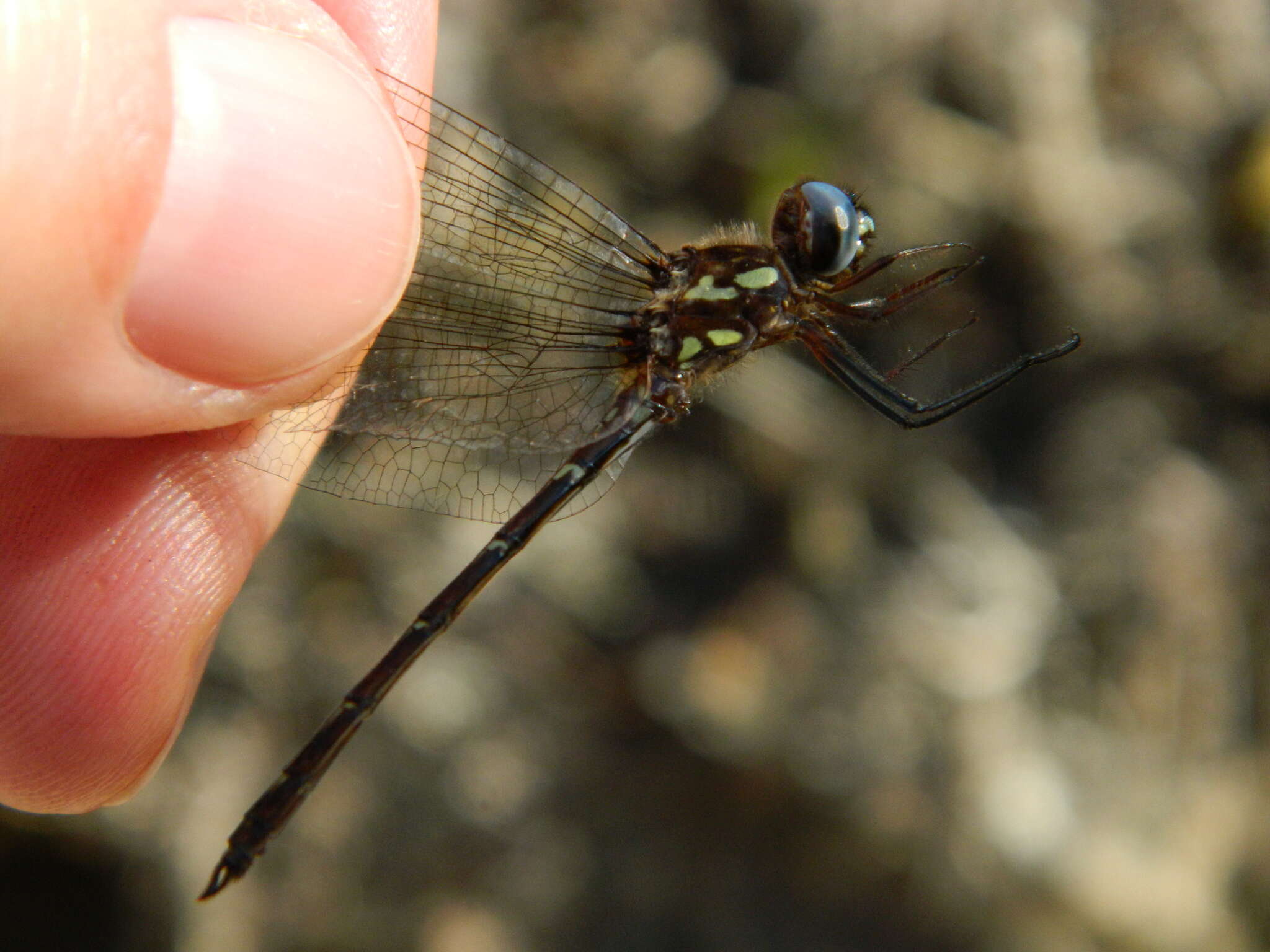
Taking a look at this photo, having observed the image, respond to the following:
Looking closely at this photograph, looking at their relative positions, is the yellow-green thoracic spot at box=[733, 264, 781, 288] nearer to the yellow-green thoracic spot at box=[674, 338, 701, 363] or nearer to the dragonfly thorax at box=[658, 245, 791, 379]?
the dragonfly thorax at box=[658, 245, 791, 379]

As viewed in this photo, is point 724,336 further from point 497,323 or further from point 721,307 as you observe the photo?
point 497,323

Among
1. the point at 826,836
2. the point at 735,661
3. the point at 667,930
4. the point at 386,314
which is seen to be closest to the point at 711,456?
the point at 735,661

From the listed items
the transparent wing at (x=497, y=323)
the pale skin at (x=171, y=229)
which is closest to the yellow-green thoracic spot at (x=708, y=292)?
the transparent wing at (x=497, y=323)

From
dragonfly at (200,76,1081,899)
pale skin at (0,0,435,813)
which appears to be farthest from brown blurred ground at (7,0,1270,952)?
pale skin at (0,0,435,813)

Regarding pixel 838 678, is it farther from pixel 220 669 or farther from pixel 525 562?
pixel 220 669

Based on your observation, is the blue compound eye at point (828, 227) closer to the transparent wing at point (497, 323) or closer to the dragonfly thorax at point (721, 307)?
the dragonfly thorax at point (721, 307)
